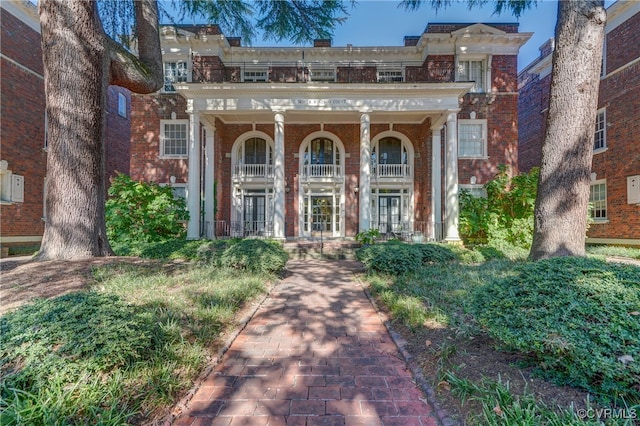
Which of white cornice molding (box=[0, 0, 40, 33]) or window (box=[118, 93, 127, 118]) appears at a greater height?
white cornice molding (box=[0, 0, 40, 33])

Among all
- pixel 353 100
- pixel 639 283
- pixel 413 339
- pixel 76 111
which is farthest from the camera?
pixel 353 100

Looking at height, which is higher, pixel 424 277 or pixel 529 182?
pixel 529 182

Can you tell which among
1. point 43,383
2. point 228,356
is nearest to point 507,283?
point 228,356

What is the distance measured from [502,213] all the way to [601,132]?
5918mm

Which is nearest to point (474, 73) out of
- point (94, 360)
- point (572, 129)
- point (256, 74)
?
point (572, 129)

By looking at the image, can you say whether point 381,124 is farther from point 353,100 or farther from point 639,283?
point 639,283

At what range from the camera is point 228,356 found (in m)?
3.23

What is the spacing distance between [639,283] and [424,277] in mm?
3892

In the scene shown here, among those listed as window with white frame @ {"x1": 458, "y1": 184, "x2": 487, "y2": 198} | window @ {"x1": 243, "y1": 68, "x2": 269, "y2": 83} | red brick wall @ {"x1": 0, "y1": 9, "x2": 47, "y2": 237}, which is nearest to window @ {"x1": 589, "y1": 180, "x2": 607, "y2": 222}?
window with white frame @ {"x1": 458, "y1": 184, "x2": 487, "y2": 198}

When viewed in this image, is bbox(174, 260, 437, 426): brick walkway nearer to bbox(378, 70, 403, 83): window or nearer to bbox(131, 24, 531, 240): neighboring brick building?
bbox(131, 24, 531, 240): neighboring brick building

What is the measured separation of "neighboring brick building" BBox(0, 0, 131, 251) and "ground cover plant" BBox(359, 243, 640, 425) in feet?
50.3

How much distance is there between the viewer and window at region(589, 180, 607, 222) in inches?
506

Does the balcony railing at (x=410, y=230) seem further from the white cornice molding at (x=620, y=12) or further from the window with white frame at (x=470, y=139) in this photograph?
the white cornice molding at (x=620, y=12)

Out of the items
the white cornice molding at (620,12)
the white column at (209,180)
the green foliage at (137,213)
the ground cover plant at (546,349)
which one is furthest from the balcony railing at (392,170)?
the ground cover plant at (546,349)
